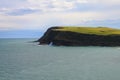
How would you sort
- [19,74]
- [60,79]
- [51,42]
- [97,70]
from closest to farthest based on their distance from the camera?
[60,79] → [19,74] → [97,70] → [51,42]

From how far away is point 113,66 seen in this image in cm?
7406

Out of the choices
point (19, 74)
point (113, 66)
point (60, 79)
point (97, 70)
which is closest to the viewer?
point (60, 79)

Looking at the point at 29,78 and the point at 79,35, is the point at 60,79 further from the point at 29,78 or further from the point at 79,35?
the point at 79,35

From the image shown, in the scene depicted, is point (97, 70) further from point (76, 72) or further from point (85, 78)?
point (85, 78)

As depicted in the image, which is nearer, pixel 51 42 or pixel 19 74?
pixel 19 74

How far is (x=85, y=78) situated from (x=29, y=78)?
961 centimetres

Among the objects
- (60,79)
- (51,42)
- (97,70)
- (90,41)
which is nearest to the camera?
(60,79)

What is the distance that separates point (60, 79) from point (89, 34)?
126789mm

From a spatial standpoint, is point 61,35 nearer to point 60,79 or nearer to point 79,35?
point 79,35

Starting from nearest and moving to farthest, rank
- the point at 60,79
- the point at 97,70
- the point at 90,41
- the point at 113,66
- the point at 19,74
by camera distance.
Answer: the point at 60,79, the point at 19,74, the point at 97,70, the point at 113,66, the point at 90,41

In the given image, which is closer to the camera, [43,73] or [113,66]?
[43,73]

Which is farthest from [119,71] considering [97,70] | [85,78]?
[85,78]

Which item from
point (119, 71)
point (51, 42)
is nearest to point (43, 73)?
point (119, 71)

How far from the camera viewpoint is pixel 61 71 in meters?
67.2
